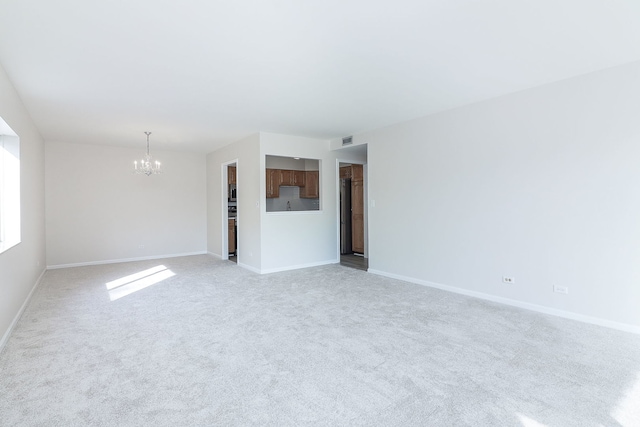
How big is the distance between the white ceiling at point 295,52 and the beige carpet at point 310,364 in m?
2.61

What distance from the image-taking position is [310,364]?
102 inches

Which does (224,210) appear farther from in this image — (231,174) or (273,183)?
(273,183)

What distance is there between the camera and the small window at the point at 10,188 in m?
3.85

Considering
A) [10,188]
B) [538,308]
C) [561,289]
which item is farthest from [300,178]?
[561,289]

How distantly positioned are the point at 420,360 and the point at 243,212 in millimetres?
4783

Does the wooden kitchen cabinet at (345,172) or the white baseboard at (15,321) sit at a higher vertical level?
the wooden kitchen cabinet at (345,172)

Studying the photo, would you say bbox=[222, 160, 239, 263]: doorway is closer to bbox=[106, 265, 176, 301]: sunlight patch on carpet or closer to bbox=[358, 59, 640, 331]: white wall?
bbox=[106, 265, 176, 301]: sunlight patch on carpet

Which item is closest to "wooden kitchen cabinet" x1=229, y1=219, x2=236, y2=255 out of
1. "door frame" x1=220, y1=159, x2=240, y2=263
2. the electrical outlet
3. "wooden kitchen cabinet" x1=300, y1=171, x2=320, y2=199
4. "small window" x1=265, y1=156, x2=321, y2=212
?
"door frame" x1=220, y1=159, x2=240, y2=263

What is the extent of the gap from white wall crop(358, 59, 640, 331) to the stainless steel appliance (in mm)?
3169

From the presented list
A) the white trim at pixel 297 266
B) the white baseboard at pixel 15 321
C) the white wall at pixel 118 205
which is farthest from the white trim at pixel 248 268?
the white baseboard at pixel 15 321

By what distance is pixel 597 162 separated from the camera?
3.38 meters

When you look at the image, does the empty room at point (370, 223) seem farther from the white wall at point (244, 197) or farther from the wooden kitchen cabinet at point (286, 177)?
the wooden kitchen cabinet at point (286, 177)

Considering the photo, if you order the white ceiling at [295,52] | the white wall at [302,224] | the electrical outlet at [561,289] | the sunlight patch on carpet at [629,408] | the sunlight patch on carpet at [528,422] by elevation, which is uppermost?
the white ceiling at [295,52]

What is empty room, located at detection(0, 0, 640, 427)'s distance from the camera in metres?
2.19
